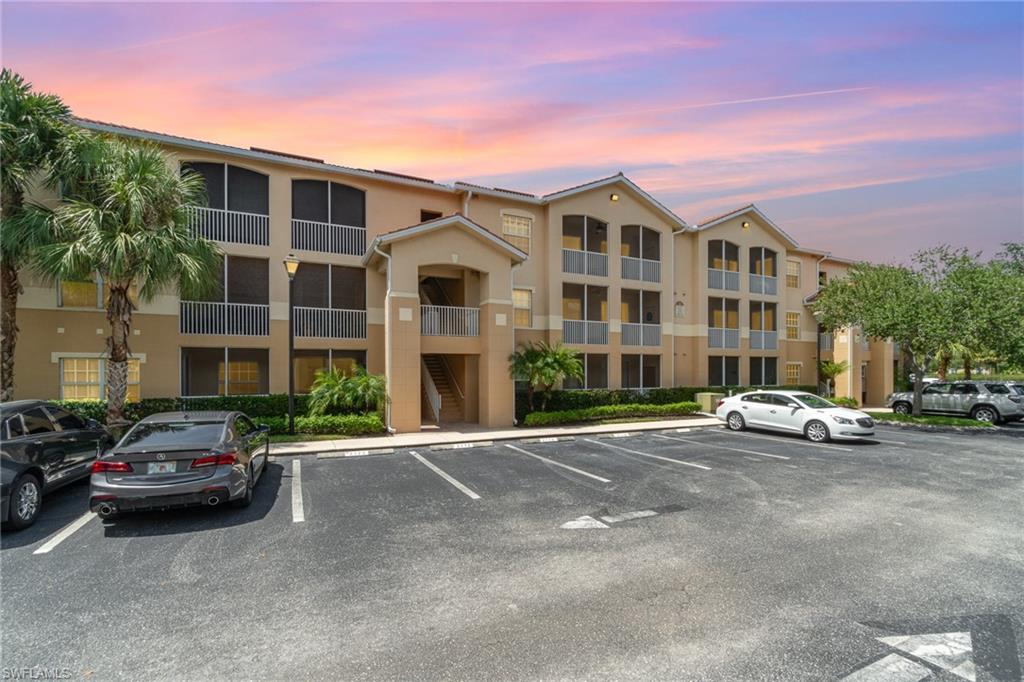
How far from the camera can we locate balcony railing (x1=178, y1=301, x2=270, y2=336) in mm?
15904

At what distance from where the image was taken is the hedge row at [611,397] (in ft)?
63.6

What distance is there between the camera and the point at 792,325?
94.2 feet

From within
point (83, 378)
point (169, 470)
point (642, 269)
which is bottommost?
point (169, 470)

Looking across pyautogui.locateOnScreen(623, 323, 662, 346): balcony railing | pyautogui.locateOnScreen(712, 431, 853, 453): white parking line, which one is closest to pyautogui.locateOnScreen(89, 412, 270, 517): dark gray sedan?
pyautogui.locateOnScreen(712, 431, 853, 453): white parking line

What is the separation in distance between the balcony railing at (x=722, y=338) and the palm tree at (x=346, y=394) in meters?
17.4

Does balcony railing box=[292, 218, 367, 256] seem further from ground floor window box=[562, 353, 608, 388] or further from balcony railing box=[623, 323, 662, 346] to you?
balcony railing box=[623, 323, 662, 346]

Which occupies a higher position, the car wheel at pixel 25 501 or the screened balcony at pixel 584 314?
the screened balcony at pixel 584 314

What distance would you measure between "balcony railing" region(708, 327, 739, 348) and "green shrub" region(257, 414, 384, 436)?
59.2 feet

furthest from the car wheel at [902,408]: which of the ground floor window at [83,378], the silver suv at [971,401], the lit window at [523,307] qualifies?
the ground floor window at [83,378]

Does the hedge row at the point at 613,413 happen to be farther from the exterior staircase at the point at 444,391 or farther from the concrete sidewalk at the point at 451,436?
the exterior staircase at the point at 444,391

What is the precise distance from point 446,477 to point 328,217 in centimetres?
1218

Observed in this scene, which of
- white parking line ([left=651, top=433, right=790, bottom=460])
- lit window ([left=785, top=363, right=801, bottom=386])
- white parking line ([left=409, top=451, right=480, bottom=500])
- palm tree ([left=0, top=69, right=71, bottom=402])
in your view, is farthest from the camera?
lit window ([left=785, top=363, right=801, bottom=386])

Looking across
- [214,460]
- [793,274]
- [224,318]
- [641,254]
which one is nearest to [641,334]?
[641,254]

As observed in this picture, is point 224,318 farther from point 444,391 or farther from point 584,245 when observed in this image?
point 584,245
